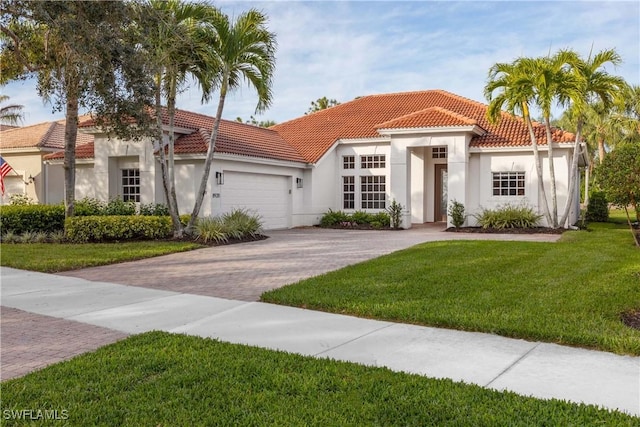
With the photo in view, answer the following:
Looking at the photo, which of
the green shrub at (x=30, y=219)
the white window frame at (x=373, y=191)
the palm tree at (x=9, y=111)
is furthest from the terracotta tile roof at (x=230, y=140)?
the palm tree at (x=9, y=111)

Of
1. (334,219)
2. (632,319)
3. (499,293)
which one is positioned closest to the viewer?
(632,319)

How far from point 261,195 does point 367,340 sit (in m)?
16.4

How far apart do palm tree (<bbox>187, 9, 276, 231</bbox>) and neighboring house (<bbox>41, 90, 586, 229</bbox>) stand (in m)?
3.50

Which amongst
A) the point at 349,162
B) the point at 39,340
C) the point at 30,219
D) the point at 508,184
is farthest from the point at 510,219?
the point at 39,340

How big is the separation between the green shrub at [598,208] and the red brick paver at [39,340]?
28649mm

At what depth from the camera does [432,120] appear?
72.9 ft

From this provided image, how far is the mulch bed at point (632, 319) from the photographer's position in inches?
241

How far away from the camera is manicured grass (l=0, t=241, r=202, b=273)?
447 inches

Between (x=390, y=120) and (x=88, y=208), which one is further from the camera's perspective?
(x=390, y=120)

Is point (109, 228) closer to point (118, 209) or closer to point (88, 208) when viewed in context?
point (118, 209)

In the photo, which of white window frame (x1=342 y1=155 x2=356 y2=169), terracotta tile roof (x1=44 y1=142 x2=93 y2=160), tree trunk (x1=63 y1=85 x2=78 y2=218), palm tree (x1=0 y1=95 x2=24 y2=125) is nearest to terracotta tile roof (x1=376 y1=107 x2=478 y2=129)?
white window frame (x1=342 y1=155 x2=356 y2=169)

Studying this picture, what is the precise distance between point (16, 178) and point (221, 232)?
16441mm

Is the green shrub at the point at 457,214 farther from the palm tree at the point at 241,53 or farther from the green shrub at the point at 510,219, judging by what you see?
the palm tree at the point at 241,53

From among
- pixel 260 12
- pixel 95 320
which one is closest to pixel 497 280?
pixel 95 320
